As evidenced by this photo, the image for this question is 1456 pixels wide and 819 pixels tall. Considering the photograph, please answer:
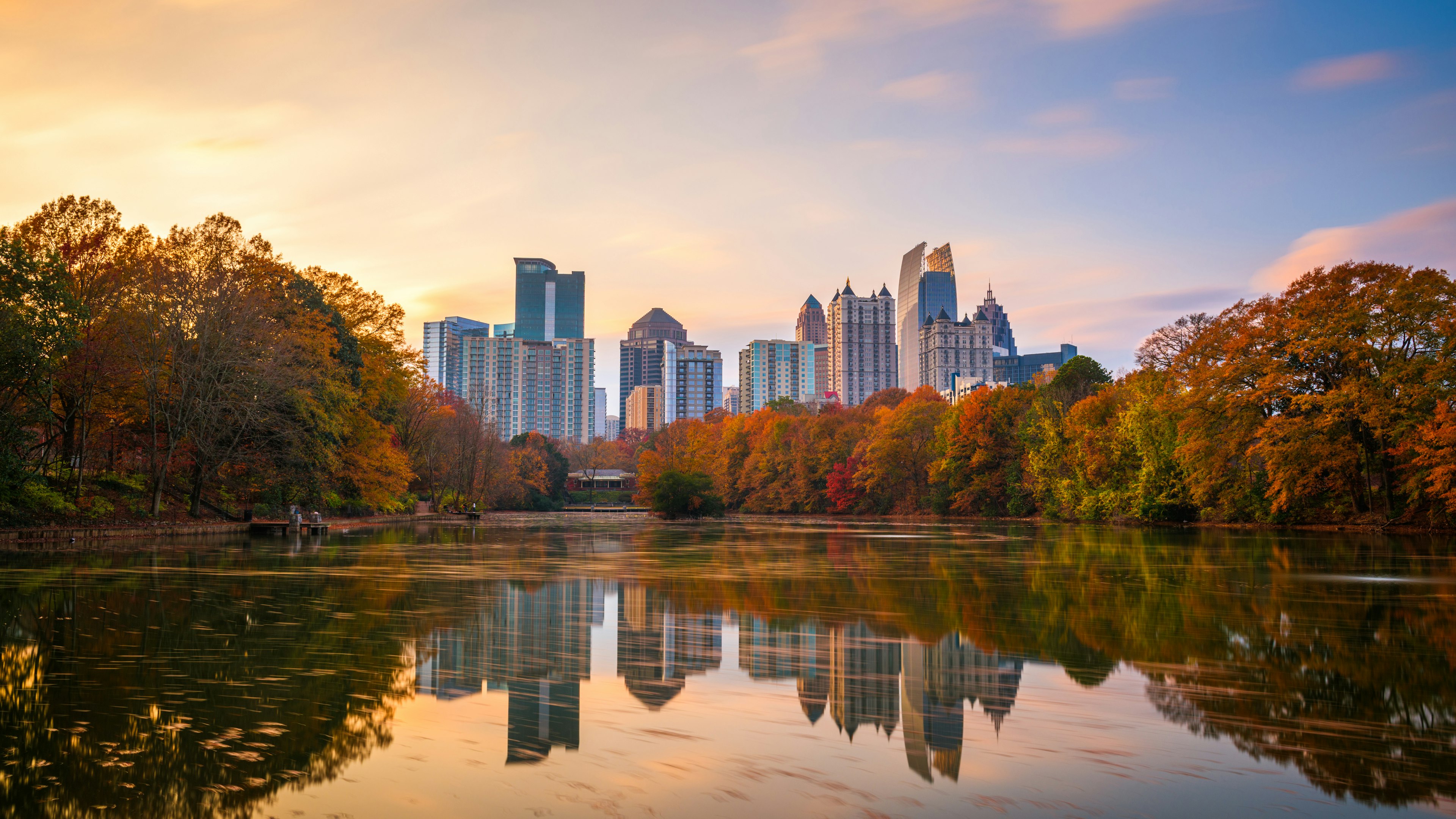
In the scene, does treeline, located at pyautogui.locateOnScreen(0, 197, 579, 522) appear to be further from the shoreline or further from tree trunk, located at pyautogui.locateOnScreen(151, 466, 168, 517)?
the shoreline

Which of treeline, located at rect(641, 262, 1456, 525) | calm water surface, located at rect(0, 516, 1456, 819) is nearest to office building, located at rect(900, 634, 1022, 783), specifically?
calm water surface, located at rect(0, 516, 1456, 819)

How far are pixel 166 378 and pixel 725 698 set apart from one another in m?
31.8

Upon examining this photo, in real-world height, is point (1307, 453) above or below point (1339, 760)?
above

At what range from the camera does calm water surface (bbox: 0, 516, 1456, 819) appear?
453cm

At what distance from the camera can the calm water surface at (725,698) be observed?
178 inches

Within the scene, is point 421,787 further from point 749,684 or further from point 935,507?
point 935,507

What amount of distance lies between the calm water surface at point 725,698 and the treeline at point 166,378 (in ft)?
45.0

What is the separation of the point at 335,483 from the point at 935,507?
4146 cm

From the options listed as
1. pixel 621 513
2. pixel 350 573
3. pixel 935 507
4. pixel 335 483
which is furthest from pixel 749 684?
pixel 621 513

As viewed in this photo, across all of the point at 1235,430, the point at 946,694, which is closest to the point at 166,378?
the point at 946,694

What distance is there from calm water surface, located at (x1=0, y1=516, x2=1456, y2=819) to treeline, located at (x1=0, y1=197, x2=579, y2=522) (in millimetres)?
13728

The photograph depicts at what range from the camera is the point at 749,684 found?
7242 mm

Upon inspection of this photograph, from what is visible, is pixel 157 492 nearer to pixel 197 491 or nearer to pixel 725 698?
pixel 197 491

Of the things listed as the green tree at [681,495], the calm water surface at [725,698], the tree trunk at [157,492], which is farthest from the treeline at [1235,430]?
the tree trunk at [157,492]
